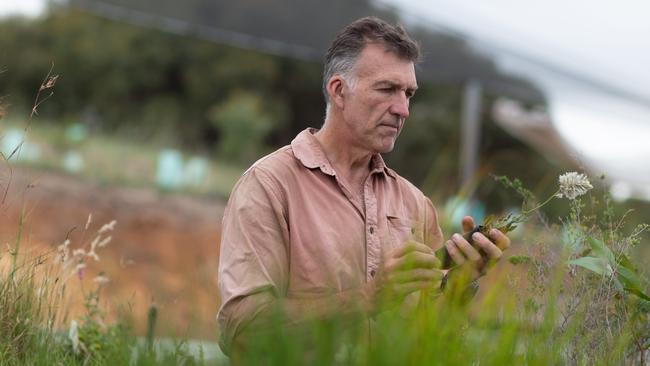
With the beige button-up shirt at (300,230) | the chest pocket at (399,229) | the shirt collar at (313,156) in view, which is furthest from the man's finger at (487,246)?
the shirt collar at (313,156)

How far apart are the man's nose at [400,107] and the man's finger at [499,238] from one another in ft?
1.67

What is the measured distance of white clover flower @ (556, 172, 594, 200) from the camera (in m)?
2.52

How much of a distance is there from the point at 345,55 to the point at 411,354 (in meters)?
1.49

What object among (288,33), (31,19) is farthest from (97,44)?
(288,33)

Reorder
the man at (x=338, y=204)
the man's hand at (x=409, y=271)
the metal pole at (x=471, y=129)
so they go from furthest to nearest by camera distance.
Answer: the metal pole at (x=471, y=129) < the man at (x=338, y=204) < the man's hand at (x=409, y=271)

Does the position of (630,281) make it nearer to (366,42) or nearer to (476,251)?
(476,251)

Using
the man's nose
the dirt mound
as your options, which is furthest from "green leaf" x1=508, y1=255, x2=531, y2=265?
the dirt mound

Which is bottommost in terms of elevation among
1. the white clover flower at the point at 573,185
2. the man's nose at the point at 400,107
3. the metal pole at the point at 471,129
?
the white clover flower at the point at 573,185

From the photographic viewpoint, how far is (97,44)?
67.8 ft

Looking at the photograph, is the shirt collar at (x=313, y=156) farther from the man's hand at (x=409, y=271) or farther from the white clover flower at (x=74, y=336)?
the white clover flower at (x=74, y=336)

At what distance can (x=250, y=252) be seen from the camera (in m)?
2.63

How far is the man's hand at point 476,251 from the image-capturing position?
2.45 m

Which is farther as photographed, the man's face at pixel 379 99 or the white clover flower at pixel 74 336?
the white clover flower at pixel 74 336

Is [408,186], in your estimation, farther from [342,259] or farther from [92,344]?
[92,344]
